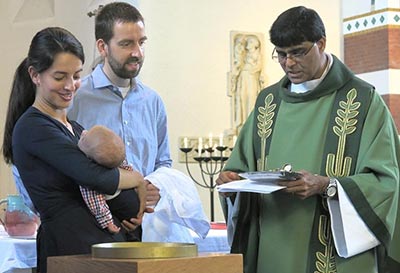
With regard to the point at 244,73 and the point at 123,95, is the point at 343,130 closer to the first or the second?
the point at 123,95

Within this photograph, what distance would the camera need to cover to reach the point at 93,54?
804 centimetres

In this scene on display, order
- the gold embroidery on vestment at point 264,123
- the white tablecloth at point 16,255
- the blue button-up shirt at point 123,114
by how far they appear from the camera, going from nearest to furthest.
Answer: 1. the gold embroidery on vestment at point 264,123
2. the blue button-up shirt at point 123,114
3. the white tablecloth at point 16,255

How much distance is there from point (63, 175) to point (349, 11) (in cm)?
608

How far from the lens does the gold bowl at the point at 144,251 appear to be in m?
1.82

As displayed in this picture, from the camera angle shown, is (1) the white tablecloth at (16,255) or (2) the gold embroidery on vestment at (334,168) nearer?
(2) the gold embroidery on vestment at (334,168)

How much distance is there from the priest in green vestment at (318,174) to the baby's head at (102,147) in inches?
23.8

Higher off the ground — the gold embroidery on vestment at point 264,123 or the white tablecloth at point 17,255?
the gold embroidery on vestment at point 264,123

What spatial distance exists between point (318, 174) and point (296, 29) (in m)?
0.53

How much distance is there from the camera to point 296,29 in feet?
9.85

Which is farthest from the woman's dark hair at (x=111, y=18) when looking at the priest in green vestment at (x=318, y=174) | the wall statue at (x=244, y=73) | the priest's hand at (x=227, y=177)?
the wall statue at (x=244, y=73)

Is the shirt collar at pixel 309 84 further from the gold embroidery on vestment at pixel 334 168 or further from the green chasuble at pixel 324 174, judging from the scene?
the gold embroidery on vestment at pixel 334 168

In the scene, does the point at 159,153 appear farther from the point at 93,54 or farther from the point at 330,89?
the point at 93,54

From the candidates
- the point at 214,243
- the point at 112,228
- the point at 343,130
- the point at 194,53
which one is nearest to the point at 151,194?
the point at 112,228

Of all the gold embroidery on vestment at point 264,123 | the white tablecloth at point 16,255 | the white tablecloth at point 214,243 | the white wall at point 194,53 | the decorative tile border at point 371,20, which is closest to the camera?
the gold embroidery on vestment at point 264,123
